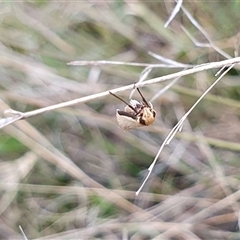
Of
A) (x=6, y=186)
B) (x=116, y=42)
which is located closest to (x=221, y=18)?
(x=116, y=42)

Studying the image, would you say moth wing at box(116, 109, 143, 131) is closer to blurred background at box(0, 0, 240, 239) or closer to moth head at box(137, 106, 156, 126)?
moth head at box(137, 106, 156, 126)

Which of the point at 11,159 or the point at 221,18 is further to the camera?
the point at 11,159

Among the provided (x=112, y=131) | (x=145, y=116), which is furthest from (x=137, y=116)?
(x=112, y=131)

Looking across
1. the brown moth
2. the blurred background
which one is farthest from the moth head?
the blurred background

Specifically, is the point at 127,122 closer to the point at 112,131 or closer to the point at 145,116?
the point at 145,116

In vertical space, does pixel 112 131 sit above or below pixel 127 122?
below

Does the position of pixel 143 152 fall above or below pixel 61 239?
above

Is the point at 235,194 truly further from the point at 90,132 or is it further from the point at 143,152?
the point at 90,132

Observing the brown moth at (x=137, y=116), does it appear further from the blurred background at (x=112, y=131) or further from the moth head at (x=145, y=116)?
the blurred background at (x=112, y=131)
